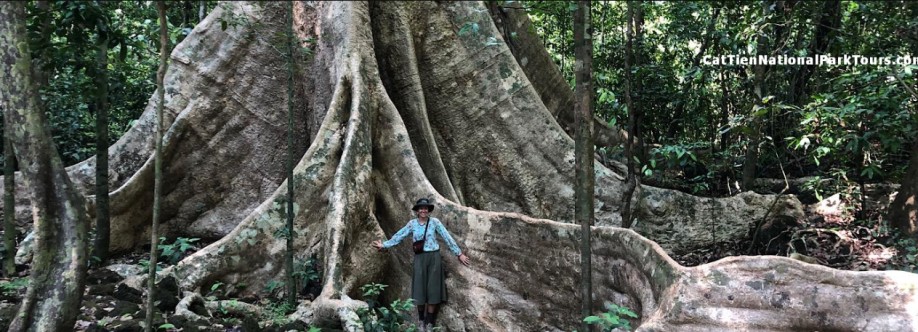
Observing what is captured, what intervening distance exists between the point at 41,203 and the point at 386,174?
3.42 metres

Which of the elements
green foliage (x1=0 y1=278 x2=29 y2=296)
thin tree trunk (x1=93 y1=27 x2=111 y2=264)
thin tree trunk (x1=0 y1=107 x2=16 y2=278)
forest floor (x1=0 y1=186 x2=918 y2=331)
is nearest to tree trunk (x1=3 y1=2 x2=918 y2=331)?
forest floor (x1=0 y1=186 x2=918 y2=331)

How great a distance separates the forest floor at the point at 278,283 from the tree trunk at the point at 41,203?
2.66ft

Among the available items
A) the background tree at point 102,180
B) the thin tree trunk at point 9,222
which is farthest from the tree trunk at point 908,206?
the thin tree trunk at point 9,222

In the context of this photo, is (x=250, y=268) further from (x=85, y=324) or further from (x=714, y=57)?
(x=714, y=57)

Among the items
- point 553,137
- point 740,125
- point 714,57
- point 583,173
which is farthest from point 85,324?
point 714,57

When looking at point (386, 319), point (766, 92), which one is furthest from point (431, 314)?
point (766, 92)

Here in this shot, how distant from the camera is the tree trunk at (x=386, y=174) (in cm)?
521

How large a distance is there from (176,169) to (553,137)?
451 centimetres

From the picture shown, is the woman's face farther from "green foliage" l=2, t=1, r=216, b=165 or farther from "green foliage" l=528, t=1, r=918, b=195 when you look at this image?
"green foliage" l=2, t=1, r=216, b=165

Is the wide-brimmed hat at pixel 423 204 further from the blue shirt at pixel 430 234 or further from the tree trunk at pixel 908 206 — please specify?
the tree trunk at pixel 908 206

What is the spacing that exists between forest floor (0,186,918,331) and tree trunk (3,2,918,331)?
0.66 feet

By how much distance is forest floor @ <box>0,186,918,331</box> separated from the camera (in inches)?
187

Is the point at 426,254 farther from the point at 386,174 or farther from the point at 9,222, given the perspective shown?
the point at 9,222

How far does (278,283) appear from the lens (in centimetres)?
578
